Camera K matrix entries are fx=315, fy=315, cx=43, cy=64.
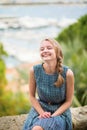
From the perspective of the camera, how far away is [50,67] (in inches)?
70.1

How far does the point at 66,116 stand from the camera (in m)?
1.80

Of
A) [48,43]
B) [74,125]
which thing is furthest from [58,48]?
[74,125]

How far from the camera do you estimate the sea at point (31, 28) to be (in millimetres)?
10547

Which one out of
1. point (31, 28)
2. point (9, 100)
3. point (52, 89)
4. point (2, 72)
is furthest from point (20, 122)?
point (31, 28)

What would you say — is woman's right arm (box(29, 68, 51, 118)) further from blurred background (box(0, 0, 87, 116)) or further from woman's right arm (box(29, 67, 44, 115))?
blurred background (box(0, 0, 87, 116))

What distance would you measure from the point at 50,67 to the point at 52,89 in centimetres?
12

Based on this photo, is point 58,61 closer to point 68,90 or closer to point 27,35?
point 68,90

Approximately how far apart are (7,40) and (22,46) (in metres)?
0.86

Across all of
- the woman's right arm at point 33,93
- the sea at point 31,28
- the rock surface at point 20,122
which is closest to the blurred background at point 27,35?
the sea at point 31,28

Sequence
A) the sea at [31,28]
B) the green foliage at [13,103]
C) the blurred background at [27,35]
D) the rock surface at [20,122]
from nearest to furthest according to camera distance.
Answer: the rock surface at [20,122]
the green foliage at [13,103]
the blurred background at [27,35]
the sea at [31,28]

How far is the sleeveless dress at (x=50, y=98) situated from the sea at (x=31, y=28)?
831cm

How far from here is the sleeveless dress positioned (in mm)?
1733

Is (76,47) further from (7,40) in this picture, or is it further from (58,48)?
(58,48)

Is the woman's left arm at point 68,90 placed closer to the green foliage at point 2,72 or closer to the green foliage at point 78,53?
the green foliage at point 78,53
